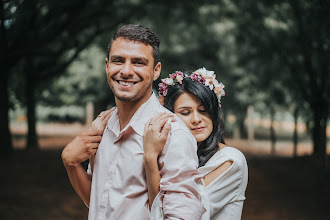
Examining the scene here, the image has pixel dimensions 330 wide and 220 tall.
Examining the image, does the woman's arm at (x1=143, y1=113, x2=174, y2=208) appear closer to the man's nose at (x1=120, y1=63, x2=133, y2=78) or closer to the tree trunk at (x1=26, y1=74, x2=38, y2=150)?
the man's nose at (x1=120, y1=63, x2=133, y2=78)

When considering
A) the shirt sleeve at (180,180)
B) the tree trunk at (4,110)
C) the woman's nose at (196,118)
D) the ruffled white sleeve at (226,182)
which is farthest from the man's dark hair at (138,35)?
the tree trunk at (4,110)

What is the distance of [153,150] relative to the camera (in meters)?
2.09

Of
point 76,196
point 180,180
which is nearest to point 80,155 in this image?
point 180,180

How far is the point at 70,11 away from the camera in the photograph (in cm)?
1053

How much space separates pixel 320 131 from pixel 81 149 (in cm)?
1054

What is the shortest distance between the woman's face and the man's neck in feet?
3.18

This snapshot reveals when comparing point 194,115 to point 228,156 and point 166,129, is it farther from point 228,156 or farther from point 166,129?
point 166,129

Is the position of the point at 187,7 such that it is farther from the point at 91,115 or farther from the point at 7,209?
the point at 91,115

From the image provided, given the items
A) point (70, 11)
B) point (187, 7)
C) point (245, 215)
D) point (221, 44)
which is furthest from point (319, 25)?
point (221, 44)

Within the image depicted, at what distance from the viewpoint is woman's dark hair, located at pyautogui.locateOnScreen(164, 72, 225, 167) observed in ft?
10.9

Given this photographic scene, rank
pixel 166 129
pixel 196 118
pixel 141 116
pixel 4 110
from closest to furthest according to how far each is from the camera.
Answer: pixel 166 129 < pixel 141 116 < pixel 196 118 < pixel 4 110

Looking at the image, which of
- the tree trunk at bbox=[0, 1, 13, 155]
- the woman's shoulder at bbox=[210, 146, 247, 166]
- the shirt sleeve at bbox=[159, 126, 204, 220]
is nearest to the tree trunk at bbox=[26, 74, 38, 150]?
the tree trunk at bbox=[0, 1, 13, 155]

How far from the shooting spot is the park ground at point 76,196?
7859 mm

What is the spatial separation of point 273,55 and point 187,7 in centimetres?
404
